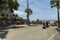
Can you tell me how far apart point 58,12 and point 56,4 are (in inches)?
114

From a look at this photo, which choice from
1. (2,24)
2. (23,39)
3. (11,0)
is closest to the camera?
(23,39)

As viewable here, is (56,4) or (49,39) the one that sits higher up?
(56,4)

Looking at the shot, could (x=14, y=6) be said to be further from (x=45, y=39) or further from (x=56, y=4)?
(x=45, y=39)

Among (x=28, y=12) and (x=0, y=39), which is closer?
(x=0, y=39)

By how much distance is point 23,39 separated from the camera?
2497cm

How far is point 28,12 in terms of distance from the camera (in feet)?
291

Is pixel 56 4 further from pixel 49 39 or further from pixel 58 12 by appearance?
pixel 49 39

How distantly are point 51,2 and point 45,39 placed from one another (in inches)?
1142

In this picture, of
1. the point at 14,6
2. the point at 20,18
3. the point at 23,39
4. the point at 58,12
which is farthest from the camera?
the point at 20,18

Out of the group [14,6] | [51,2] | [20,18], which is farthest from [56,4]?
[20,18]

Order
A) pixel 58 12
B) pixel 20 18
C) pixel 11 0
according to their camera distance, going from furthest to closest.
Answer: pixel 20 18 → pixel 11 0 → pixel 58 12

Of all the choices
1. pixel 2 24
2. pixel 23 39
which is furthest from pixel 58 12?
pixel 23 39

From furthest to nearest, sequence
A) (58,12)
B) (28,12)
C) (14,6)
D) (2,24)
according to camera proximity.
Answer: (28,12) → (14,6) → (2,24) → (58,12)

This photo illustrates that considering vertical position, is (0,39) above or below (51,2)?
below
